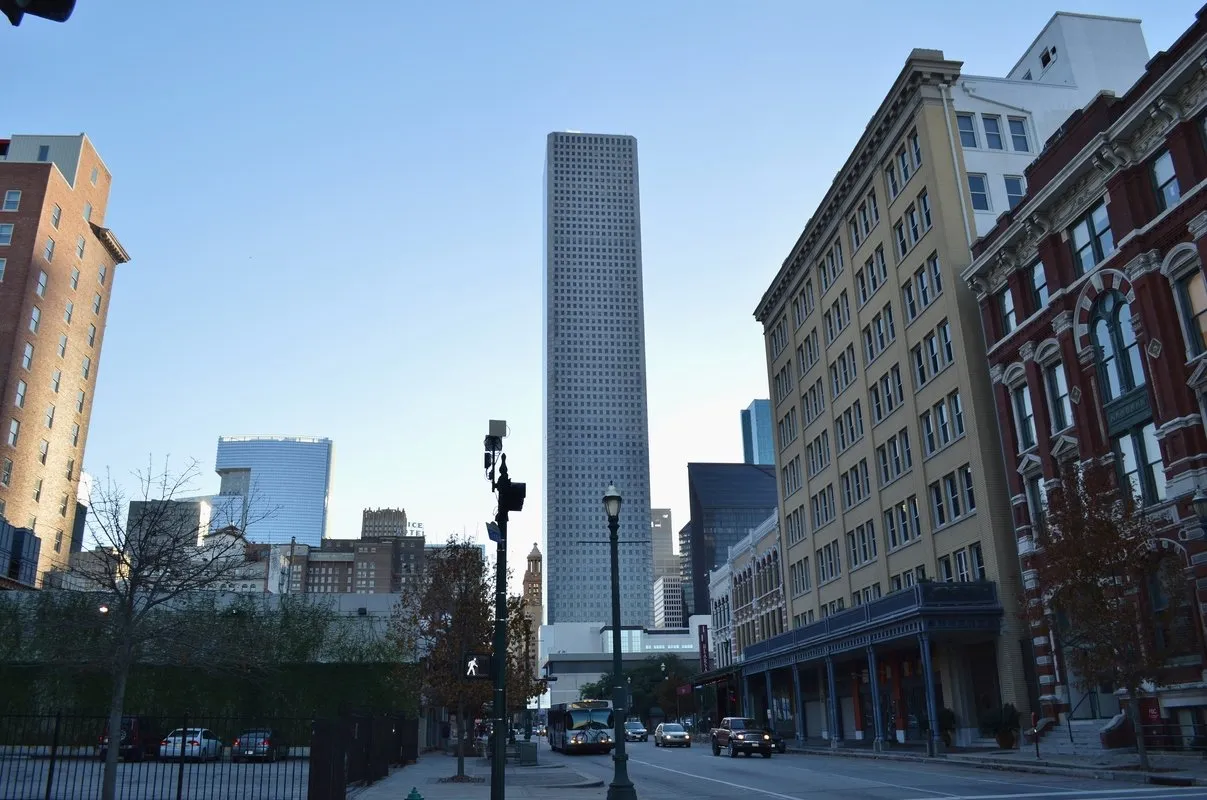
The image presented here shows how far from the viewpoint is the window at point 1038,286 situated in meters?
37.7

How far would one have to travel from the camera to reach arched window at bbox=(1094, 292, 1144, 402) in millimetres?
32250

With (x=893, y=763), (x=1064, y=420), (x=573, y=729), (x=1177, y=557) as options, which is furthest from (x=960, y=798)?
(x=573, y=729)

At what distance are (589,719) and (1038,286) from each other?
36470mm

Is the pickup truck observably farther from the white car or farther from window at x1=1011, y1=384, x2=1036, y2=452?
the white car

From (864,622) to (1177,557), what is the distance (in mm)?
18181

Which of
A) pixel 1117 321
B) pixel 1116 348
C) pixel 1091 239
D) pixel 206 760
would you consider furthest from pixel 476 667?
pixel 1091 239

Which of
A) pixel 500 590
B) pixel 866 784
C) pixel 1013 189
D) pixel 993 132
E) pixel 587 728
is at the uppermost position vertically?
pixel 993 132

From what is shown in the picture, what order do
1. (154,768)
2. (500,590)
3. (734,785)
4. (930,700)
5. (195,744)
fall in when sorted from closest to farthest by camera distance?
(500,590)
(734,785)
(154,768)
(195,744)
(930,700)

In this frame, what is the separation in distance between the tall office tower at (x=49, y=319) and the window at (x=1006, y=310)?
6950 cm

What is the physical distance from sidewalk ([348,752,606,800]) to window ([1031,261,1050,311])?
25.2m

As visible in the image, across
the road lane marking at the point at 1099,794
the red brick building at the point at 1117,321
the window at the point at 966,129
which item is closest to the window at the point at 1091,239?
the red brick building at the point at 1117,321

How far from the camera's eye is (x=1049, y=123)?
50.3 m

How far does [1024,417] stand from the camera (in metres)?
39.2

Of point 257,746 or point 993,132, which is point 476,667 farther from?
point 993,132
